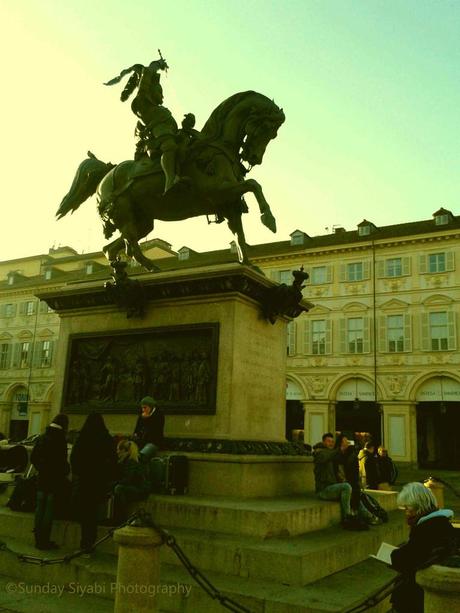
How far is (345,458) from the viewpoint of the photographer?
25.7 ft

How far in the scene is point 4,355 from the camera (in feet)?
171

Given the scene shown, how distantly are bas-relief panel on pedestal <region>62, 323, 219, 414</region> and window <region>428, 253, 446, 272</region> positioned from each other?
1223 inches

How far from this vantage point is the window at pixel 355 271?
39.4 m

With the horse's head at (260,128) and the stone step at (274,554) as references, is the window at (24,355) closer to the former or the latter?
the horse's head at (260,128)

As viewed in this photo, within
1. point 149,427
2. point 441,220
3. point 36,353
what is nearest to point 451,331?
point 441,220

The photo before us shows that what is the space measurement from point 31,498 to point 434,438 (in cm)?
3454

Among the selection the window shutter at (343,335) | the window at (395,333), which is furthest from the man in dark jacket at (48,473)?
the window shutter at (343,335)

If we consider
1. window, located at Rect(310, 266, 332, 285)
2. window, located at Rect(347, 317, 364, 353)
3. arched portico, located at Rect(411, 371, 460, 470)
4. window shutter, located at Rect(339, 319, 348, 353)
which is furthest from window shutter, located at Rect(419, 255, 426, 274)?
arched portico, located at Rect(411, 371, 460, 470)

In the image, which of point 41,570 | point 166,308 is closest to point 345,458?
point 166,308

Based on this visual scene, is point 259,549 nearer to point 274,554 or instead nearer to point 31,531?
point 274,554

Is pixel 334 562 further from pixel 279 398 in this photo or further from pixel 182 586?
pixel 279 398

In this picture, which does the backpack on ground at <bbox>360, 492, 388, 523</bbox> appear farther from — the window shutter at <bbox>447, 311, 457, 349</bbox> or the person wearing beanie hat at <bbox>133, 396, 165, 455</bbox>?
the window shutter at <bbox>447, 311, 457, 349</bbox>

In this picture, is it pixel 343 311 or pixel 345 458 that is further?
pixel 343 311

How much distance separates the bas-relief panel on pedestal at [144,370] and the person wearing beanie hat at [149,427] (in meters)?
0.70
